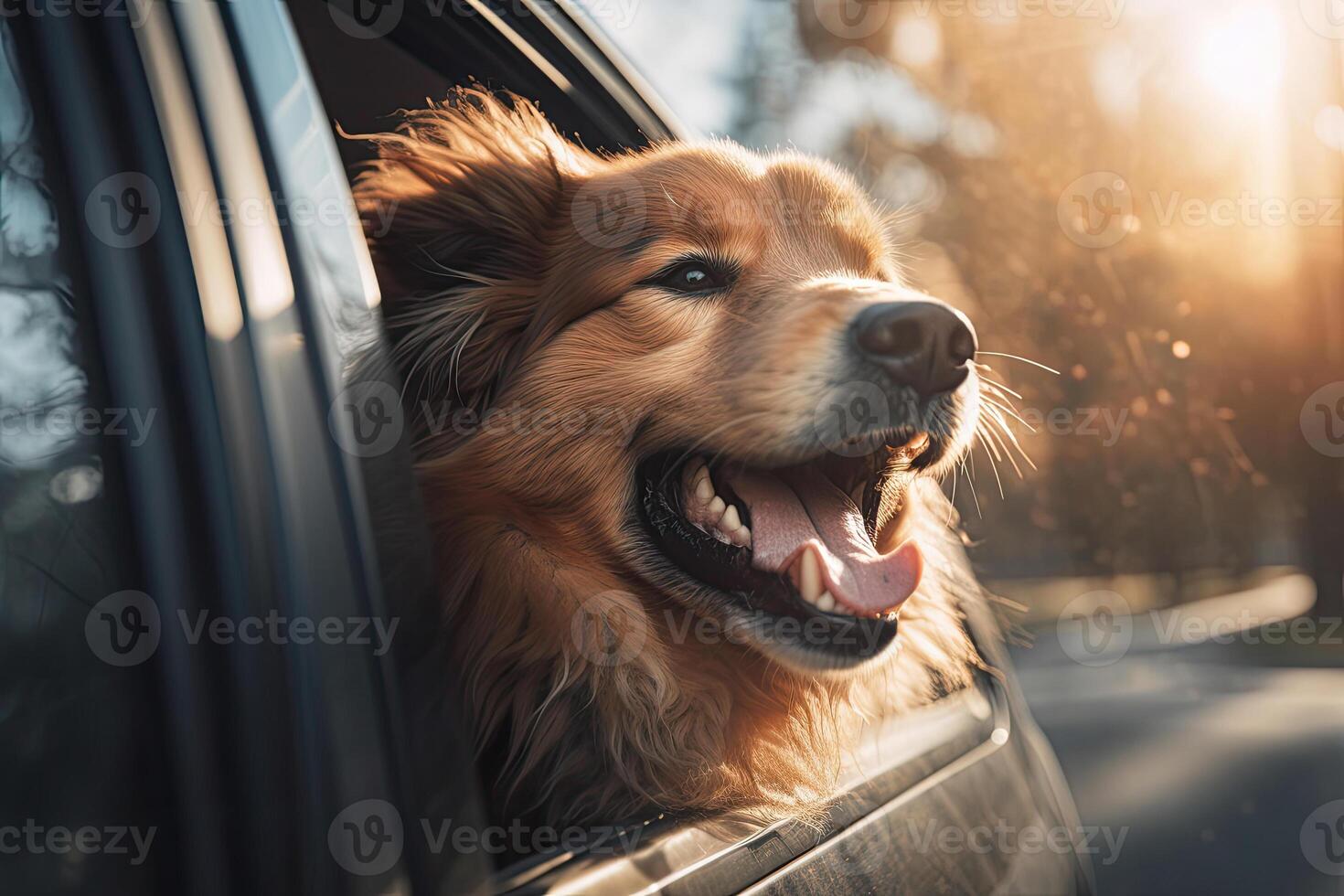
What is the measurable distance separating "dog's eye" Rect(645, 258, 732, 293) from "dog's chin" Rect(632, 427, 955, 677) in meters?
0.42

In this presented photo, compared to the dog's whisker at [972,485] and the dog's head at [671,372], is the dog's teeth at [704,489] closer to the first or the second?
the dog's head at [671,372]

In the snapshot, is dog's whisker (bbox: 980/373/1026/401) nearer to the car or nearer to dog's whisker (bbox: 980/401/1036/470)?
dog's whisker (bbox: 980/401/1036/470)

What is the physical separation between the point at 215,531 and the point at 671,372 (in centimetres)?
124

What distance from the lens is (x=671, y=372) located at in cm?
220

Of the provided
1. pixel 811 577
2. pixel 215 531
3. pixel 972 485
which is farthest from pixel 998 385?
pixel 215 531

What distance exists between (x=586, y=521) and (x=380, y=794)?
105 centimetres

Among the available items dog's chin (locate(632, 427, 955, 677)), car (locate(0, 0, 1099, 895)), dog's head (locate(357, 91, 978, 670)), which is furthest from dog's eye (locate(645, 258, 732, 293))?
car (locate(0, 0, 1099, 895))

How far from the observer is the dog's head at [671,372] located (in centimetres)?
202

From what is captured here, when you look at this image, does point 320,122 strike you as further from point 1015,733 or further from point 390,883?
point 1015,733

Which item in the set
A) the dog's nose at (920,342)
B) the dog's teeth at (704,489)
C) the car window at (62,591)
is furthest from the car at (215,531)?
the dog's nose at (920,342)

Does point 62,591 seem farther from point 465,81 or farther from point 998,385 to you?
point 998,385

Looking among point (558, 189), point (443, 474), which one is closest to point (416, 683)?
point (443, 474)

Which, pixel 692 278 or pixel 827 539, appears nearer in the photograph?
pixel 827 539

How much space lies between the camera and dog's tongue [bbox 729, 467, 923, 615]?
196 cm
